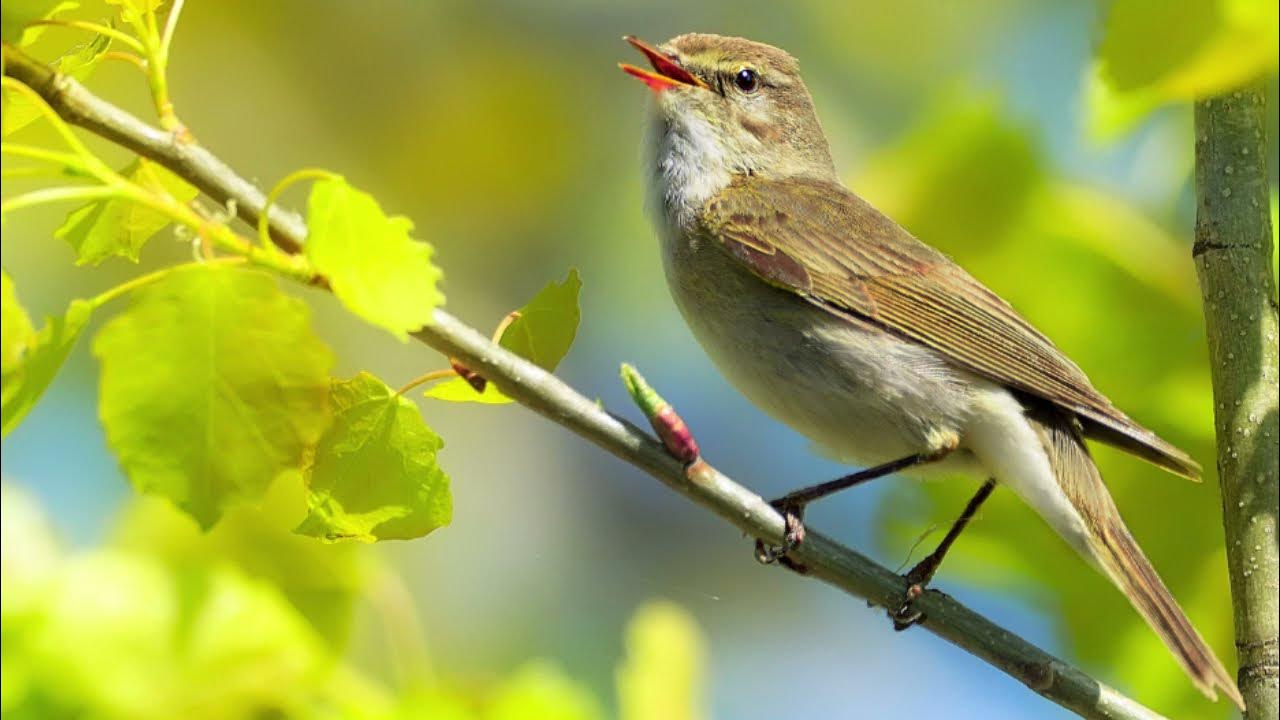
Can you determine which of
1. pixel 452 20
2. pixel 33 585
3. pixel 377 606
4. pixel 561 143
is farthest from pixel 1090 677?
pixel 452 20

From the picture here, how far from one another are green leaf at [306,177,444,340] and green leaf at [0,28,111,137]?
0.26m

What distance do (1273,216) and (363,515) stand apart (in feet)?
4.24

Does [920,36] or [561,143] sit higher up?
[920,36]

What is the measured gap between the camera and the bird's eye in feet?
9.53

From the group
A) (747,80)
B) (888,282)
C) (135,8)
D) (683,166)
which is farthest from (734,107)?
(135,8)

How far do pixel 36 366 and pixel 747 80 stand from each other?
6.90 feet

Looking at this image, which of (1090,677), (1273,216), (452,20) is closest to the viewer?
(1090,677)

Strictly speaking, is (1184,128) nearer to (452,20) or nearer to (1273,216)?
(1273,216)

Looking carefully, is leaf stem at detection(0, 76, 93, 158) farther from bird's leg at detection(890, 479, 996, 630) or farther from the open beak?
the open beak

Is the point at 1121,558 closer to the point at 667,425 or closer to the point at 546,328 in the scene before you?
the point at 667,425

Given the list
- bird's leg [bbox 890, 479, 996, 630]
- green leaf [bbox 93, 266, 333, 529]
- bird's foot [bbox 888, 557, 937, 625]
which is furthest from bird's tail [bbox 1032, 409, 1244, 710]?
green leaf [bbox 93, 266, 333, 529]

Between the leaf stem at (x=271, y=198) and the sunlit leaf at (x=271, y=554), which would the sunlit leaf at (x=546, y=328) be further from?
the leaf stem at (x=271, y=198)

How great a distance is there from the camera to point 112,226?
4.51 feet

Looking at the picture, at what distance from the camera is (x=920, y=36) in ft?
11.5
